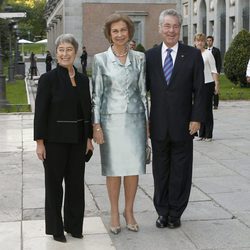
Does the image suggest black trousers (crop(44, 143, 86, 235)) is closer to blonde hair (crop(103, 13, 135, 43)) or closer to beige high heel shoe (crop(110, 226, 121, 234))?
beige high heel shoe (crop(110, 226, 121, 234))

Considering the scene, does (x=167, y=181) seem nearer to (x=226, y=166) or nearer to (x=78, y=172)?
(x=78, y=172)

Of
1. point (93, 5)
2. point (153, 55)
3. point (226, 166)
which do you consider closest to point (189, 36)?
point (93, 5)

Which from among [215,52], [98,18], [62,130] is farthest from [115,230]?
[98,18]

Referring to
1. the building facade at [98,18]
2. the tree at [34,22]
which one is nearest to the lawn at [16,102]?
the building facade at [98,18]

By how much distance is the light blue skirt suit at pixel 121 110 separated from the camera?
17.4 ft

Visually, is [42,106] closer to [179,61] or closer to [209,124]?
[179,61]

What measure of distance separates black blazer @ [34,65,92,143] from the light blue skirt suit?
229mm

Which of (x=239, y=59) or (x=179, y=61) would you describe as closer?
(x=179, y=61)

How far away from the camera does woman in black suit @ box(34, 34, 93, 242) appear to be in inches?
203

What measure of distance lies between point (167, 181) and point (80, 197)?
905 mm

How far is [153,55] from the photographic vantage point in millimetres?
5602

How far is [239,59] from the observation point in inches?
917

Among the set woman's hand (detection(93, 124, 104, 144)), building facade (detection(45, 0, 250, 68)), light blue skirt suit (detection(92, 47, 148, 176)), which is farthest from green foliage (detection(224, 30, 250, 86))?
woman's hand (detection(93, 124, 104, 144))

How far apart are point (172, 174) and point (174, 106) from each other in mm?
679
